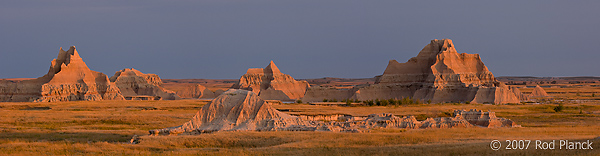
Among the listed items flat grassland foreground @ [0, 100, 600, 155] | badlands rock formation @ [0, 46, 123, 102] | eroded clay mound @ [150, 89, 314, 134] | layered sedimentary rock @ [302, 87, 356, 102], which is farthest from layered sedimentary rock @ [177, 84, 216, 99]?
eroded clay mound @ [150, 89, 314, 134]

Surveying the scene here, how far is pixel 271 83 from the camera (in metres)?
103

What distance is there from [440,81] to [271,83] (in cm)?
3343

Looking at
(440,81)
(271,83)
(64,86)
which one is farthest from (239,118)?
(271,83)

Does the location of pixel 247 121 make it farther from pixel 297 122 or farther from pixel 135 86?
pixel 135 86

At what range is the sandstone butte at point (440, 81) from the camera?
7544 centimetres

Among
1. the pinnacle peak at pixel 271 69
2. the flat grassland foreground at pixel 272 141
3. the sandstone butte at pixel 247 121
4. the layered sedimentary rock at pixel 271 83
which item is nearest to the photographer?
the flat grassland foreground at pixel 272 141

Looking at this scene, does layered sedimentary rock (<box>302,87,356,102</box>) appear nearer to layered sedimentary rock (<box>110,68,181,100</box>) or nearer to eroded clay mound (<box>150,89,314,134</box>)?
layered sedimentary rock (<box>110,68,181,100</box>)

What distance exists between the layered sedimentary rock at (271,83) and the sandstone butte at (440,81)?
641 inches

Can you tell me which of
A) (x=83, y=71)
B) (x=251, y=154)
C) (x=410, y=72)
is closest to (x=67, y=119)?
(x=251, y=154)

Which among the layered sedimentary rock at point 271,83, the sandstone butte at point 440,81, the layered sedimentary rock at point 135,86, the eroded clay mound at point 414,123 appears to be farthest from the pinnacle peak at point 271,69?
the eroded clay mound at point 414,123

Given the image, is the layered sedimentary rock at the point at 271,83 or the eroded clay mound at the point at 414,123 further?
the layered sedimentary rock at the point at 271,83

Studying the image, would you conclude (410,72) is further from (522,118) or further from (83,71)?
(83,71)

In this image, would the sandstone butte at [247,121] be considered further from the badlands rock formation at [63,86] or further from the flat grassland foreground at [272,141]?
the badlands rock formation at [63,86]

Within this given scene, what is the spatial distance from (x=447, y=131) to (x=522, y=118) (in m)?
19.8
